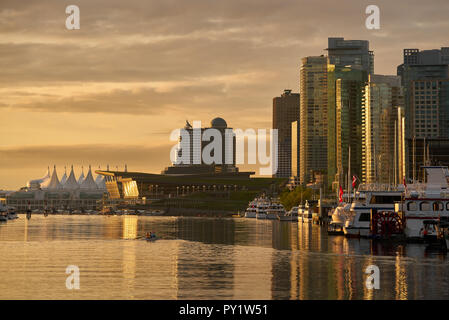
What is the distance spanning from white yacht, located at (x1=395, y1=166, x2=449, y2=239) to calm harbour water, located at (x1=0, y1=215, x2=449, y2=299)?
570 cm

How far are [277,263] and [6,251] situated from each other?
36.4 m

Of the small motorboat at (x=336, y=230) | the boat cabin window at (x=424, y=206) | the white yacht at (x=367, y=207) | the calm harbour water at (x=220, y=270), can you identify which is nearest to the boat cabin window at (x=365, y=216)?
the white yacht at (x=367, y=207)

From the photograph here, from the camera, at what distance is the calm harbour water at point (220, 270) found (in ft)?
185

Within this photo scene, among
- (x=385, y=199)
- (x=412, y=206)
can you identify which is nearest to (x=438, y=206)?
(x=412, y=206)

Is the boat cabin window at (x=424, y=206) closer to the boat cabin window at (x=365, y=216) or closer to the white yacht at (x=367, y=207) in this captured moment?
the white yacht at (x=367, y=207)

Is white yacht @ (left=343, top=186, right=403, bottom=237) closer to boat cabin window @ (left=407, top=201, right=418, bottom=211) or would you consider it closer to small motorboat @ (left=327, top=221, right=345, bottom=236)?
small motorboat @ (left=327, top=221, right=345, bottom=236)

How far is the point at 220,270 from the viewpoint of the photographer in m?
71.2

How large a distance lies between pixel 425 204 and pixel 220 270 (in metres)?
49.0

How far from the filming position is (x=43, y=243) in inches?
4328

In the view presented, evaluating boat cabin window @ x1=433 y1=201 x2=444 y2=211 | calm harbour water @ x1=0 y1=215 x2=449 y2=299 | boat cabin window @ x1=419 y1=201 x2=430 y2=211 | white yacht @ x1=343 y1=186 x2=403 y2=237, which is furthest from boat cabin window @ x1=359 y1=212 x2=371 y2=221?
boat cabin window @ x1=433 y1=201 x2=444 y2=211

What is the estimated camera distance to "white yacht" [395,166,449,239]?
108625mm
